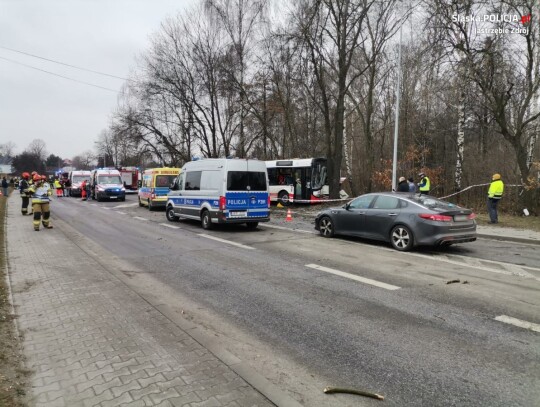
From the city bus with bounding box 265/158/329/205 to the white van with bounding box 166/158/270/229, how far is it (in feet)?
32.8

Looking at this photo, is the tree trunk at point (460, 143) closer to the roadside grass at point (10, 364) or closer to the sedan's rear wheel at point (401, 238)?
the sedan's rear wheel at point (401, 238)

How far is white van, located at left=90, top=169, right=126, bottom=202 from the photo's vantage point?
3023 cm

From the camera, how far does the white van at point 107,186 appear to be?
3023 centimetres

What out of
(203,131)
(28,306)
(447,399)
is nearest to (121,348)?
(28,306)

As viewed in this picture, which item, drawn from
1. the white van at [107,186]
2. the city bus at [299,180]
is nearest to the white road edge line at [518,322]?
the city bus at [299,180]

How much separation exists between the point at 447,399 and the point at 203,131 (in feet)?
111

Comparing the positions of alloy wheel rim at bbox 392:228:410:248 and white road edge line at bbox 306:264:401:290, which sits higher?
alloy wheel rim at bbox 392:228:410:248

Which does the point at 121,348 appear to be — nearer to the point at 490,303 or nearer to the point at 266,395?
the point at 266,395

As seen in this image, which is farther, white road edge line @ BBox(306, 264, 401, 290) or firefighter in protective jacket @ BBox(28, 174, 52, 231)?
firefighter in protective jacket @ BBox(28, 174, 52, 231)

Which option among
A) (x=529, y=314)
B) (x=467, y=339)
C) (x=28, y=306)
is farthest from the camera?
(x=28, y=306)

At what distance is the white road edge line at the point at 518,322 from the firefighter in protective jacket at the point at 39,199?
13.6 meters

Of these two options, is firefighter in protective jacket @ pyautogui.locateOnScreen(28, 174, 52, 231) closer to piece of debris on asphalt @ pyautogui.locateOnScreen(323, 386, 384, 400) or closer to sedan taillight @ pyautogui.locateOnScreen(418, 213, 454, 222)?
sedan taillight @ pyautogui.locateOnScreen(418, 213, 454, 222)

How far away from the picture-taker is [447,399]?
3297mm

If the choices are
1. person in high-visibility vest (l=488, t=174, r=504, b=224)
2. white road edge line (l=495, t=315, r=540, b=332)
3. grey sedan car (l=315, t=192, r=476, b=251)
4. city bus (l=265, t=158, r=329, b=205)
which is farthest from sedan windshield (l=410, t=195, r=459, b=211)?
city bus (l=265, t=158, r=329, b=205)
